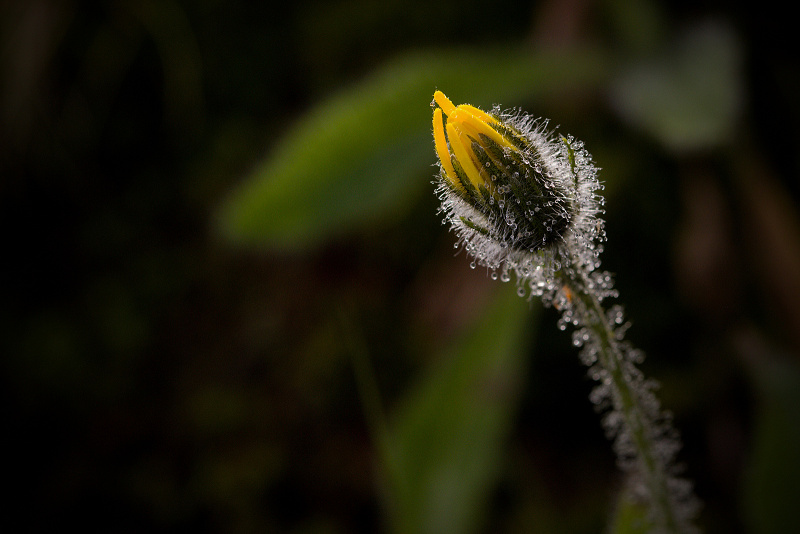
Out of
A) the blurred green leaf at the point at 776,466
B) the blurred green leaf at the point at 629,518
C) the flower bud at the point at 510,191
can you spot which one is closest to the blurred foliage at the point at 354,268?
the blurred green leaf at the point at 776,466

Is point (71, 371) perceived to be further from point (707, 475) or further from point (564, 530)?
point (707, 475)

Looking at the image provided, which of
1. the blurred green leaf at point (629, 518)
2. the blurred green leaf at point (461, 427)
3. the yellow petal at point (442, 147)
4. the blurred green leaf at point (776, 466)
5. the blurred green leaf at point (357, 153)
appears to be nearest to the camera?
the yellow petal at point (442, 147)

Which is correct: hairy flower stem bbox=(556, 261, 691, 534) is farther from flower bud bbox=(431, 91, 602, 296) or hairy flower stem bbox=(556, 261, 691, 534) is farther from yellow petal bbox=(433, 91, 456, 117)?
yellow petal bbox=(433, 91, 456, 117)

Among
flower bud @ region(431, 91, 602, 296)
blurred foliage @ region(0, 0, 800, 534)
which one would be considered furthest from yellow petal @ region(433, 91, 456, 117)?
blurred foliage @ region(0, 0, 800, 534)

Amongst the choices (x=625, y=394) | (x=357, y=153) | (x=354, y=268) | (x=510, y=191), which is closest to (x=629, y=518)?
(x=625, y=394)

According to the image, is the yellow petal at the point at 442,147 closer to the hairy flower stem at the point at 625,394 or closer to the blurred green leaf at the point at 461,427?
the hairy flower stem at the point at 625,394

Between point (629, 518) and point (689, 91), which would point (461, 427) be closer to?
point (629, 518)
